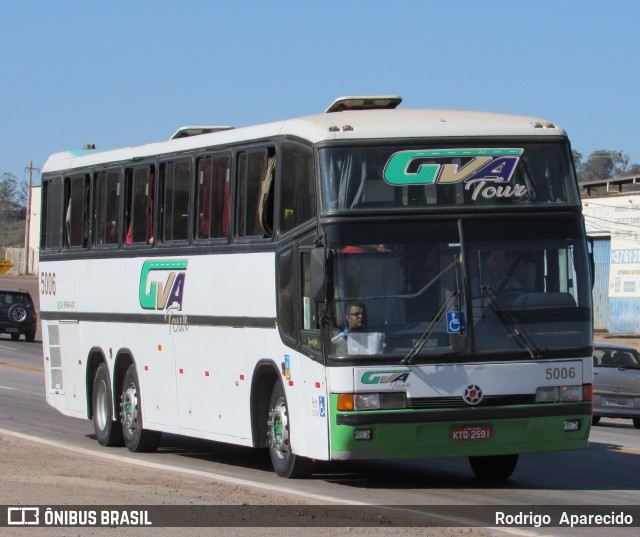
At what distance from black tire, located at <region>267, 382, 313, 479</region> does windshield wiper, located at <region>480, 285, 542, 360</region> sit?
2.45m

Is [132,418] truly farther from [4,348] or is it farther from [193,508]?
[4,348]

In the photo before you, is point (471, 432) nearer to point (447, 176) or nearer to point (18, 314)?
point (447, 176)

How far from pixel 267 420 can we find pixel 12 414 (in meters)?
10.1

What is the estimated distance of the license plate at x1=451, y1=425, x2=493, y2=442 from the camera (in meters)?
12.5

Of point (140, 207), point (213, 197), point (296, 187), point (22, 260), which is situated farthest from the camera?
point (22, 260)

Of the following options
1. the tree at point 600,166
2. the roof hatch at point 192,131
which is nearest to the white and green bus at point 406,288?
the roof hatch at point 192,131

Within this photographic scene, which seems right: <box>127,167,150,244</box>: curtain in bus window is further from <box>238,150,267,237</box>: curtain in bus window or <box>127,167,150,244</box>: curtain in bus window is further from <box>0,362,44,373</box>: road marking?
<box>0,362,44,373</box>: road marking

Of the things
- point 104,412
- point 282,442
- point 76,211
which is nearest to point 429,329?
point 282,442

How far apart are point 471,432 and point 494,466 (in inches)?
70.8

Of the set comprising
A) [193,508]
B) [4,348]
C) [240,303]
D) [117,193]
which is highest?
[117,193]

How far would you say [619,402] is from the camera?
23.5m

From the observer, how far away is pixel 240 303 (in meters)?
14.7

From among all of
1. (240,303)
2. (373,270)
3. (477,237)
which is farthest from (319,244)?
(240,303)

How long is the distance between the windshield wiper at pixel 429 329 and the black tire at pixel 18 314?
128ft
